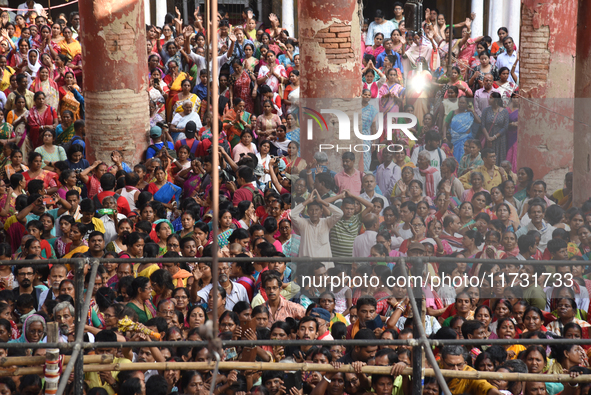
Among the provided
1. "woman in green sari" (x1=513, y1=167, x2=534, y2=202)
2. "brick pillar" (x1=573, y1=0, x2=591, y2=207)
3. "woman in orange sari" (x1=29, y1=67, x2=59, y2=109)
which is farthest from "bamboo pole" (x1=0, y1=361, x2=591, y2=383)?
"woman in orange sari" (x1=29, y1=67, x2=59, y2=109)

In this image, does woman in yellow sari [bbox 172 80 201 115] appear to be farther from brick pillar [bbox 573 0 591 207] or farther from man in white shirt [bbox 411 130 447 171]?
brick pillar [bbox 573 0 591 207]

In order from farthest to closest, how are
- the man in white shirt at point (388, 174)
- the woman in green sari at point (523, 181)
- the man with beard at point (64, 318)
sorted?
the man in white shirt at point (388, 174) < the woman in green sari at point (523, 181) < the man with beard at point (64, 318)

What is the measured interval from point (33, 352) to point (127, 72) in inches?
193

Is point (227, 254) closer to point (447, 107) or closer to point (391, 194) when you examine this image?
point (391, 194)

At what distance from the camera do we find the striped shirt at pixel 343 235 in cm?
786

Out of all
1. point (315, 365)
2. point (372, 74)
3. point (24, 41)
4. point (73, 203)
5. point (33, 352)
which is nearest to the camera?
point (315, 365)

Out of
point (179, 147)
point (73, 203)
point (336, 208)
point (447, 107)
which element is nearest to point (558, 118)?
point (447, 107)

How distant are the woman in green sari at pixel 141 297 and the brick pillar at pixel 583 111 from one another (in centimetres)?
507

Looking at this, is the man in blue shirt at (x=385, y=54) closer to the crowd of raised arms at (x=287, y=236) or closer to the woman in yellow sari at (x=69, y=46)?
the crowd of raised arms at (x=287, y=236)

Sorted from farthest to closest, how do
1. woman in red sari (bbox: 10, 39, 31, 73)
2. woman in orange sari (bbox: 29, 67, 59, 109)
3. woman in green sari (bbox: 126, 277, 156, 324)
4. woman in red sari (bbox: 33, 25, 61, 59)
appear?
woman in red sari (bbox: 33, 25, 61, 59) < woman in red sari (bbox: 10, 39, 31, 73) < woman in orange sari (bbox: 29, 67, 59, 109) < woman in green sari (bbox: 126, 277, 156, 324)

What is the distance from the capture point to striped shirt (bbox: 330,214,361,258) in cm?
786

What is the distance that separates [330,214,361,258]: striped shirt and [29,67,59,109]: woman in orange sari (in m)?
5.88

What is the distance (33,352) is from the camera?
19.4 feet

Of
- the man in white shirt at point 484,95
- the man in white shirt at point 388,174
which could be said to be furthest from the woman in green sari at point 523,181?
the man in white shirt at point 484,95
